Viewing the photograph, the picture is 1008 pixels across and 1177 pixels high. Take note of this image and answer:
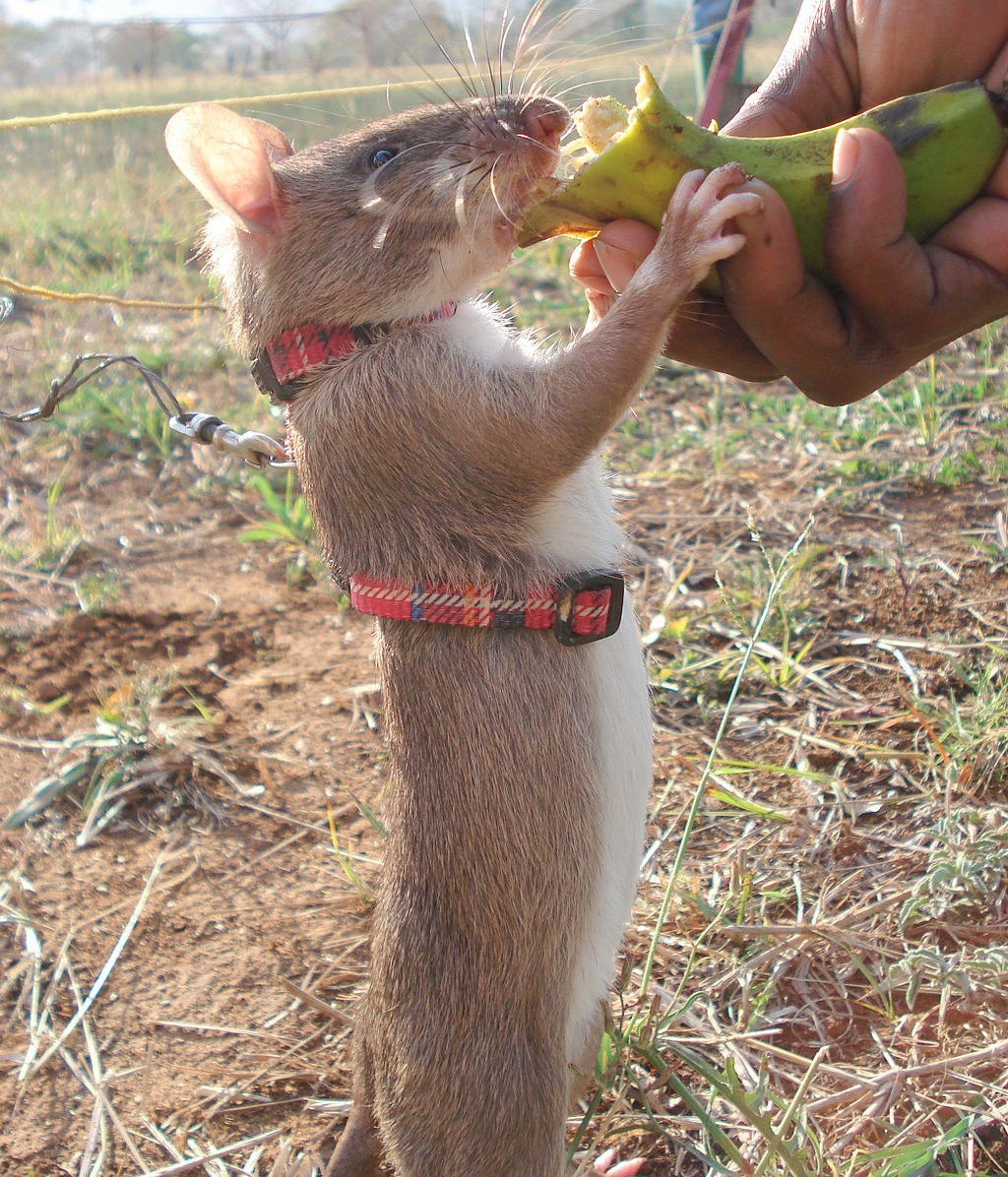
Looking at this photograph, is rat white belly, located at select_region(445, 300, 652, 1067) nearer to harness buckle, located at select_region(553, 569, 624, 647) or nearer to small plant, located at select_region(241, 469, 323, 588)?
harness buckle, located at select_region(553, 569, 624, 647)

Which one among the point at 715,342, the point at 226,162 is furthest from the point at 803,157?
the point at 226,162

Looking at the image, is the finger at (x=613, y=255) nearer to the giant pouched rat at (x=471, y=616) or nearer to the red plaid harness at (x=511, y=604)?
the giant pouched rat at (x=471, y=616)

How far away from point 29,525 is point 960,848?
4.08 metres

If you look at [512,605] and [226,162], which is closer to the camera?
[512,605]

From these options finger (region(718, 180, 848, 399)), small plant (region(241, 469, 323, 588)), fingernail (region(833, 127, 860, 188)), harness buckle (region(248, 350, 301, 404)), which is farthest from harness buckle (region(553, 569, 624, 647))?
small plant (region(241, 469, 323, 588))

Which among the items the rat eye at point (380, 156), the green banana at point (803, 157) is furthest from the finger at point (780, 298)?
the rat eye at point (380, 156)

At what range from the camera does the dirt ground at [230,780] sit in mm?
2686

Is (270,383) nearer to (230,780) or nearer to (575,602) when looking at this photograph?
(575,602)

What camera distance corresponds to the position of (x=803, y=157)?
7.15 ft

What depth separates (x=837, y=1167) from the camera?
2.12m

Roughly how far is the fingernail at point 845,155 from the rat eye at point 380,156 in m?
0.99

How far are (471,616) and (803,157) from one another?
1.14 m

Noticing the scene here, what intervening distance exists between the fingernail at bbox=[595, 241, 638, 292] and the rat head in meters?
0.19

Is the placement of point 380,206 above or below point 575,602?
above
